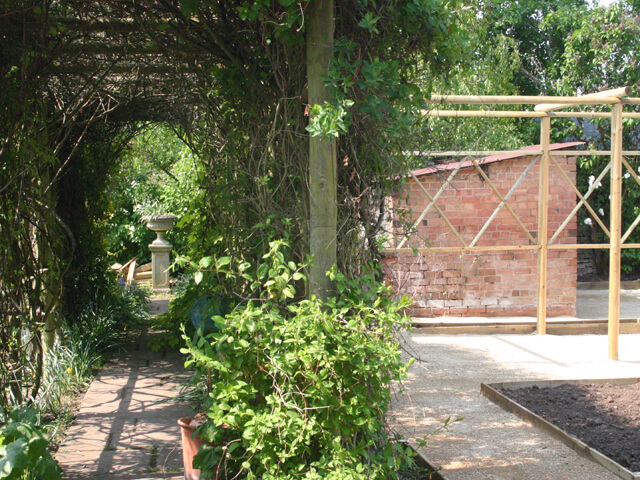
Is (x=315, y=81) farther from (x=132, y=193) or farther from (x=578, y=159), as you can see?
(x=578, y=159)

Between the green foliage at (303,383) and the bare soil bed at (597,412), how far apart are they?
1.95 meters

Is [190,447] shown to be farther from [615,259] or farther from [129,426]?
[615,259]

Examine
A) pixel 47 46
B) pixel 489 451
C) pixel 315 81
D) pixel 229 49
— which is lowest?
pixel 489 451

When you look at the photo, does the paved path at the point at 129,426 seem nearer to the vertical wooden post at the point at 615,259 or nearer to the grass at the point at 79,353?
the grass at the point at 79,353

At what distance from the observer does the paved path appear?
10.8ft

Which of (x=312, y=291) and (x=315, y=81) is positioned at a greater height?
(x=315, y=81)

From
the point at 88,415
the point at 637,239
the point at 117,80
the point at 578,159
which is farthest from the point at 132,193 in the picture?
the point at 637,239

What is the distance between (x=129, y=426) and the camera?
3.97 meters

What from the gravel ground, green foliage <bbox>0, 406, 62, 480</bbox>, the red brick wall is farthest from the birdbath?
green foliage <bbox>0, 406, 62, 480</bbox>

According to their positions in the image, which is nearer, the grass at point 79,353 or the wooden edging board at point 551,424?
the wooden edging board at point 551,424

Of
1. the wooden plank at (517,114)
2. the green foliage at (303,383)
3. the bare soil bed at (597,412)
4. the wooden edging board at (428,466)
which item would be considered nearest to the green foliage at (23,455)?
the green foliage at (303,383)

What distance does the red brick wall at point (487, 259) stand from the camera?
828 centimetres

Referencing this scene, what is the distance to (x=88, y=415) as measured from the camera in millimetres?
4191

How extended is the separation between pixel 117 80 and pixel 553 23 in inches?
575
